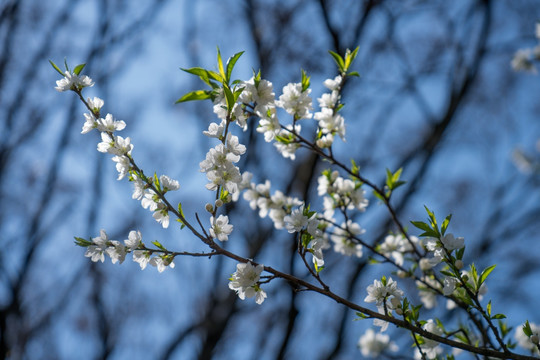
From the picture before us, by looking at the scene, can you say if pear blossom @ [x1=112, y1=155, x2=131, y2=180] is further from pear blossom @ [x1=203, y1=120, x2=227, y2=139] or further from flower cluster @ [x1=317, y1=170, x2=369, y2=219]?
flower cluster @ [x1=317, y1=170, x2=369, y2=219]

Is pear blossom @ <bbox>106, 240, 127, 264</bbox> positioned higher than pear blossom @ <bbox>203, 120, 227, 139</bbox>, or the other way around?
pear blossom @ <bbox>203, 120, 227, 139</bbox>

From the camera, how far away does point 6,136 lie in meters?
5.38

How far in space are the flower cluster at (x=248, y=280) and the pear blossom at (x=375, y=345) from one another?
63.6 inches

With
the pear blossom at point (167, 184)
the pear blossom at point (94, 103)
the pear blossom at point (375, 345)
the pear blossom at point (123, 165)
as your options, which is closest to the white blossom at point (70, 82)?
the pear blossom at point (94, 103)

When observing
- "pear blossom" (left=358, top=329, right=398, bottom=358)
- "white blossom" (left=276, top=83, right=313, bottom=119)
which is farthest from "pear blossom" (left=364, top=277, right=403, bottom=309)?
"pear blossom" (left=358, top=329, right=398, bottom=358)

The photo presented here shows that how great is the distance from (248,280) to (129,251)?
0.41 meters

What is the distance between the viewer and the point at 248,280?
4.45 feet

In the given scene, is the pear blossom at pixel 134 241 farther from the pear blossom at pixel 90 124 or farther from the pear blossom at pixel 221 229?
the pear blossom at pixel 90 124

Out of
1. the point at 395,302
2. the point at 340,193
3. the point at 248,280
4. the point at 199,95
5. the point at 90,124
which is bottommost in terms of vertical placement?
the point at 248,280

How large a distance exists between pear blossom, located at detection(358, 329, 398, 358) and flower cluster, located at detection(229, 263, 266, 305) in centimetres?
162

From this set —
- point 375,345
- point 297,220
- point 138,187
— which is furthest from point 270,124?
point 375,345

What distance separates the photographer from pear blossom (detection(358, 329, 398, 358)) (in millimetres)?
2754

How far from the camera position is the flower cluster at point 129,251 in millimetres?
1425

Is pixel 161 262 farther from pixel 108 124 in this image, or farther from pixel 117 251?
pixel 108 124
